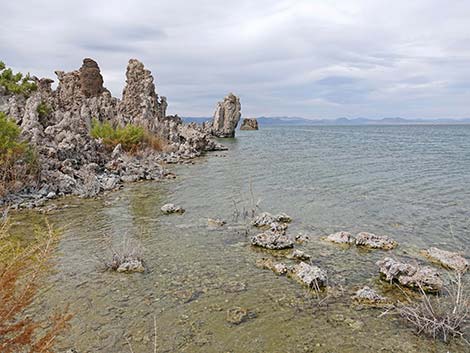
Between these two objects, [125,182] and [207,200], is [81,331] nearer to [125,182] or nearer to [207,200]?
[207,200]

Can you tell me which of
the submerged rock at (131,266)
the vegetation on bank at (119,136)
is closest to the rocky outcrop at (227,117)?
the vegetation on bank at (119,136)

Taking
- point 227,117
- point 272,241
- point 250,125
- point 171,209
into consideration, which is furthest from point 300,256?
point 250,125

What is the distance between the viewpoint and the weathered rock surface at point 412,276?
29.9 ft

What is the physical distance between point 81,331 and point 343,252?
8.04m

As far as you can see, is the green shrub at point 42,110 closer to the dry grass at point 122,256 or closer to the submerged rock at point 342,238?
the dry grass at point 122,256

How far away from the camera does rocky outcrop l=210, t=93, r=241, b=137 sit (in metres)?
93.3

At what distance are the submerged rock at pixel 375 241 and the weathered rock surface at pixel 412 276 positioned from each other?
6.79ft

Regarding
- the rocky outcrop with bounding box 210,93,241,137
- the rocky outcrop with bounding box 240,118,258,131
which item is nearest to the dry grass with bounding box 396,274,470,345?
the rocky outcrop with bounding box 210,93,241,137

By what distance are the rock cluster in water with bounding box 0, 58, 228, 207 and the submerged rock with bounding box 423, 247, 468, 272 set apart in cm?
1661

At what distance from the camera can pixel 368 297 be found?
8.50m

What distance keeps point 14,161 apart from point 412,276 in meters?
19.2

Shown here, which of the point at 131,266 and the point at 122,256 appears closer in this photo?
the point at 131,266

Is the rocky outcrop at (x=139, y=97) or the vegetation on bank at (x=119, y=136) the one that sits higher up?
the rocky outcrop at (x=139, y=97)

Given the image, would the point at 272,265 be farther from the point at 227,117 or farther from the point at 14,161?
the point at 227,117
